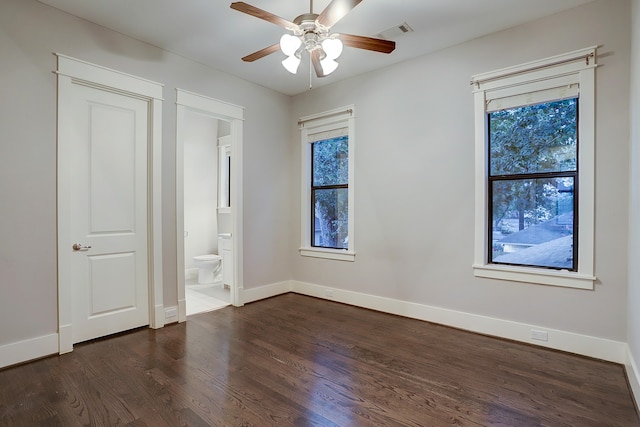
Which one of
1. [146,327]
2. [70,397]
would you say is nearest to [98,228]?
[146,327]

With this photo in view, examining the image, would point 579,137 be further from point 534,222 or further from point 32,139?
point 32,139

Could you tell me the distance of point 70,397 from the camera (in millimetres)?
2193

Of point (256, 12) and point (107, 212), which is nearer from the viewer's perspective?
point (256, 12)

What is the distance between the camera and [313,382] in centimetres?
240

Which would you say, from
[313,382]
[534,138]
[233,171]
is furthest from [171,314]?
[534,138]

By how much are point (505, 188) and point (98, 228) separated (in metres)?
4.07

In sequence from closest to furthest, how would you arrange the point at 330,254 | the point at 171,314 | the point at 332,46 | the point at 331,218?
1. the point at 332,46
2. the point at 171,314
3. the point at 330,254
4. the point at 331,218

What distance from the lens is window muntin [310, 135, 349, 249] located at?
4.61 m

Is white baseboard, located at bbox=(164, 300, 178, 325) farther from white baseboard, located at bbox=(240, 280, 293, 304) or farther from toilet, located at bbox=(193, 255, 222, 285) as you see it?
toilet, located at bbox=(193, 255, 222, 285)

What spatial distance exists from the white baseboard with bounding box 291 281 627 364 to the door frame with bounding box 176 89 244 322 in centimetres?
129

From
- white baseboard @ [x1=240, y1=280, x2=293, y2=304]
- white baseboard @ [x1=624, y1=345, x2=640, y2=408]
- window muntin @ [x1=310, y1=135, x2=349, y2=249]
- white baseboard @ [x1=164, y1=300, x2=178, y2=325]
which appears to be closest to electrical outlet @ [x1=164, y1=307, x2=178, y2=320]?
white baseboard @ [x1=164, y1=300, x2=178, y2=325]

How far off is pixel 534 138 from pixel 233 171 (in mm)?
3465

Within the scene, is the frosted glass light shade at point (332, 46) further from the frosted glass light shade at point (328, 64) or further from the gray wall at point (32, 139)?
the gray wall at point (32, 139)

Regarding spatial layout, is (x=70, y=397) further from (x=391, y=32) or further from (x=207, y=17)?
(x=391, y=32)
